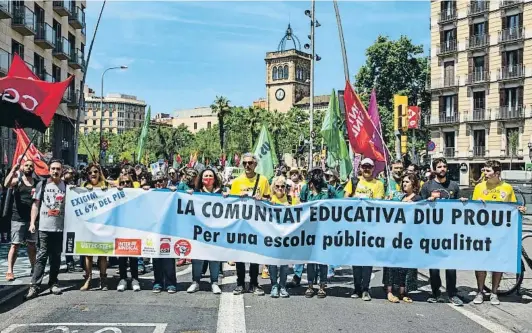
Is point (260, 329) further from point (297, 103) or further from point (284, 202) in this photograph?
point (297, 103)

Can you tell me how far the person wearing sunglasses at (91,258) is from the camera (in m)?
8.24

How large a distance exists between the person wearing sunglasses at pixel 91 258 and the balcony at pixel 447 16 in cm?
4954

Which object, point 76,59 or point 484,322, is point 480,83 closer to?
point 76,59

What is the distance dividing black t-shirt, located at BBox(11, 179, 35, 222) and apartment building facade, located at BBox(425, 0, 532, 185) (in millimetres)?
42651

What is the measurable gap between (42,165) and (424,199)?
8.17 metres

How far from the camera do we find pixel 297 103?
14712 cm

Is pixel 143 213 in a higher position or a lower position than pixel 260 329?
higher

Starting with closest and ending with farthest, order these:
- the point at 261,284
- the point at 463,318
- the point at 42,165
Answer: the point at 463,318, the point at 261,284, the point at 42,165

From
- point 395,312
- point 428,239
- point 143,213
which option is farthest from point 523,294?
point 143,213

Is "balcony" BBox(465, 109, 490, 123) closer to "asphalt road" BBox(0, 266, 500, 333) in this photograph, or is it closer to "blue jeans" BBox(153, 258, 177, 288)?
"asphalt road" BBox(0, 266, 500, 333)

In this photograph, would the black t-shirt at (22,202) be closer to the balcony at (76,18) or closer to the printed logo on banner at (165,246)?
the printed logo on banner at (165,246)

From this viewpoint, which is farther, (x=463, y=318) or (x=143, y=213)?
(x=143, y=213)

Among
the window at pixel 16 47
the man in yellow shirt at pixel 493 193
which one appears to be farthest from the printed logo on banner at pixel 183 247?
the window at pixel 16 47

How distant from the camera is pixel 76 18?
1642 inches
